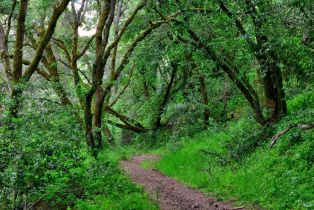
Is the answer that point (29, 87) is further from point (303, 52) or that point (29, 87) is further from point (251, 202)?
point (303, 52)

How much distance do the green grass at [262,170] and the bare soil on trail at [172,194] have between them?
0.37 meters

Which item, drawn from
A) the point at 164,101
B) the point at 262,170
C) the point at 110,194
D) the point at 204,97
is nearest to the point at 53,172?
the point at 110,194

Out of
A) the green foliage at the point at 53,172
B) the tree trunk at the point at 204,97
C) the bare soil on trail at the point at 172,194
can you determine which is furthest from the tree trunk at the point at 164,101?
the green foliage at the point at 53,172

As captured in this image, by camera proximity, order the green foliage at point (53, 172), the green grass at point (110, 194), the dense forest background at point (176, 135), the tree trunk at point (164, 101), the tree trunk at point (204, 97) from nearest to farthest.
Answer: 1. the green foliage at point (53, 172)
2. the dense forest background at point (176, 135)
3. the green grass at point (110, 194)
4. the tree trunk at point (204, 97)
5. the tree trunk at point (164, 101)

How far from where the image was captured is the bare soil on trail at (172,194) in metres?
9.09

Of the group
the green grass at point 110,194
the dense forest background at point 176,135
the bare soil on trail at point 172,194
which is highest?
the dense forest background at point 176,135

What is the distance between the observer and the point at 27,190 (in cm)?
706

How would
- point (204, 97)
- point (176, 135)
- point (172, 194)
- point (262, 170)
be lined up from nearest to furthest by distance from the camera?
point (262, 170) < point (172, 194) < point (176, 135) < point (204, 97)

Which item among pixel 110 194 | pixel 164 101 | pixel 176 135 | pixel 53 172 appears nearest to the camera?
pixel 53 172

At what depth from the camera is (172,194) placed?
10188 mm

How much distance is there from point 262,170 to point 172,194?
2432 millimetres

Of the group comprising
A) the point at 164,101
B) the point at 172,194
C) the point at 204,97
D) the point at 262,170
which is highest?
the point at 164,101

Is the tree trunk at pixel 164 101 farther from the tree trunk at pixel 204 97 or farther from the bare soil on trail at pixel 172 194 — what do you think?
the bare soil on trail at pixel 172 194

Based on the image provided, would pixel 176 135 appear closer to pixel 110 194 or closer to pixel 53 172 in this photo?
pixel 110 194
